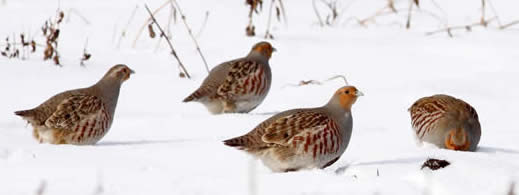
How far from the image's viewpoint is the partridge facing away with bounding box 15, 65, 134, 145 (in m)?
6.24

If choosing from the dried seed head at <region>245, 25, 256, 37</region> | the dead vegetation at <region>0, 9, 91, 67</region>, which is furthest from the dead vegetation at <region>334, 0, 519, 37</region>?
the dead vegetation at <region>0, 9, 91, 67</region>

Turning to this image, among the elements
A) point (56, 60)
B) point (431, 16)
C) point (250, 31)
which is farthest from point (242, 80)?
point (431, 16)

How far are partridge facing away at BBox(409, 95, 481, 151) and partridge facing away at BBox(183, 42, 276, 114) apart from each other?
148 centimetres

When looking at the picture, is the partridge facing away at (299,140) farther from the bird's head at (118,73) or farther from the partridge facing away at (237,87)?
the partridge facing away at (237,87)

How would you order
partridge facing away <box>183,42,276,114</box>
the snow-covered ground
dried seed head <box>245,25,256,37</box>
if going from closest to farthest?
the snow-covered ground → partridge facing away <box>183,42,276,114</box> → dried seed head <box>245,25,256,37</box>

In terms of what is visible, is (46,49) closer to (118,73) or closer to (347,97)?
(118,73)

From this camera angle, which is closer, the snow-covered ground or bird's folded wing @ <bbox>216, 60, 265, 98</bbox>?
the snow-covered ground

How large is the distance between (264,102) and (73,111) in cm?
247

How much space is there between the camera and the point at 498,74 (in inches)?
348

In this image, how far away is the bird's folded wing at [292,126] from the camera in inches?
212

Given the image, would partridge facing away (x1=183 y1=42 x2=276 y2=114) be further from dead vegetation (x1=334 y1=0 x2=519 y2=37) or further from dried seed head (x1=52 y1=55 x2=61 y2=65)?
dead vegetation (x1=334 y1=0 x2=519 y2=37)

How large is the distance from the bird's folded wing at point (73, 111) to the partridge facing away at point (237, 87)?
144 cm

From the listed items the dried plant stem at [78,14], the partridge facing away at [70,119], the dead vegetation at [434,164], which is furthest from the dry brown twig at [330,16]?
the dead vegetation at [434,164]

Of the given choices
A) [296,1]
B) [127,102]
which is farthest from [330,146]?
[296,1]
